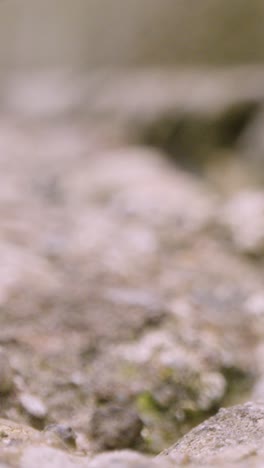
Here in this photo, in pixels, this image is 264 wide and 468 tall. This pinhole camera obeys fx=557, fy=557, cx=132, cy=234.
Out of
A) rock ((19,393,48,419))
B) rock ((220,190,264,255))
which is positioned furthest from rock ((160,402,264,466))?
rock ((220,190,264,255))

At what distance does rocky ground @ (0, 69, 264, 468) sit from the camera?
1.32m

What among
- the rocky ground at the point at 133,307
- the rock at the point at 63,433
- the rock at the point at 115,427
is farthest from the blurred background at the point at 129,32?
the rock at the point at 63,433

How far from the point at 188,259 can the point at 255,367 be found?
0.65 metres

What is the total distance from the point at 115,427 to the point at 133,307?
1.63 feet

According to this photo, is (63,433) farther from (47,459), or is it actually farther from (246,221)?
(246,221)

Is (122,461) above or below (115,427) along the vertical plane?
below

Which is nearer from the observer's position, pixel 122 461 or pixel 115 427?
pixel 122 461

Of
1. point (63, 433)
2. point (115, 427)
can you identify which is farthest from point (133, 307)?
point (63, 433)

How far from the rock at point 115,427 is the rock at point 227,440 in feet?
0.76

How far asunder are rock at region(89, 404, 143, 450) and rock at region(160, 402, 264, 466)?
0.23m

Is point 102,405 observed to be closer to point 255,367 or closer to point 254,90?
point 255,367

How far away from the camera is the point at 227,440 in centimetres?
117

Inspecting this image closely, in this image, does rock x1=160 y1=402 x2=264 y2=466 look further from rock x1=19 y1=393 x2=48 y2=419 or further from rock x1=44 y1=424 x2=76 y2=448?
rock x1=19 y1=393 x2=48 y2=419

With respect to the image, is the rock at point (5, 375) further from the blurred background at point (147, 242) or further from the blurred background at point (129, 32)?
the blurred background at point (129, 32)
